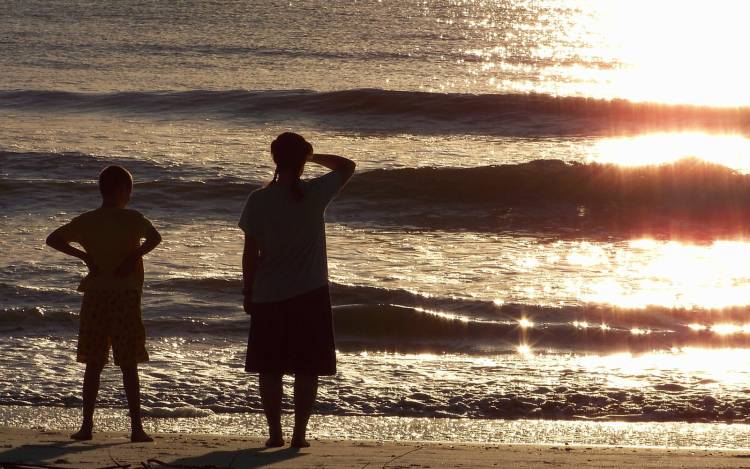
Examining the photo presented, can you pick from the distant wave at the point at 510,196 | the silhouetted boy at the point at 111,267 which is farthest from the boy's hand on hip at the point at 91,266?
the distant wave at the point at 510,196

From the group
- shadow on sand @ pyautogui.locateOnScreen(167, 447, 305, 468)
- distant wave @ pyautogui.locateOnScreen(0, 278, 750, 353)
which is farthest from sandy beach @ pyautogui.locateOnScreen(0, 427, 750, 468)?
distant wave @ pyautogui.locateOnScreen(0, 278, 750, 353)

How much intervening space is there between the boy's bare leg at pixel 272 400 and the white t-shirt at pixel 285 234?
377mm

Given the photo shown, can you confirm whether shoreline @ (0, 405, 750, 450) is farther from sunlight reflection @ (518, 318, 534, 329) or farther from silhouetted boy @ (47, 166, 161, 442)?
sunlight reflection @ (518, 318, 534, 329)

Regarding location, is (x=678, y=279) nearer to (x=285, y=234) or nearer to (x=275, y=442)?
(x=275, y=442)

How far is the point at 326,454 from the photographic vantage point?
5082 mm

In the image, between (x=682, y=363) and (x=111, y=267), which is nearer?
(x=111, y=267)

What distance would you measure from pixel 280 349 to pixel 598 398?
102 inches

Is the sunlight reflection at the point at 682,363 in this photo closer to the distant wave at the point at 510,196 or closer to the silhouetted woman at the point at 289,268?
the silhouetted woman at the point at 289,268

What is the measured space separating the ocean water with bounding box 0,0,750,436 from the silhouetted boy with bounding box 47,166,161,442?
1296 millimetres

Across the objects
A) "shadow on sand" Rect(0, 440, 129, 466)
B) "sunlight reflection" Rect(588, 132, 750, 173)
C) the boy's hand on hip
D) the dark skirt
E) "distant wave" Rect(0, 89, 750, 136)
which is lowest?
"shadow on sand" Rect(0, 440, 129, 466)

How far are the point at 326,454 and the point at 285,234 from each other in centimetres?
100

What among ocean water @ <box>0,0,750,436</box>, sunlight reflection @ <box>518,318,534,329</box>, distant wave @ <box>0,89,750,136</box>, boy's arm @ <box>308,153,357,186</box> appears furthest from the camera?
distant wave @ <box>0,89,750,136</box>

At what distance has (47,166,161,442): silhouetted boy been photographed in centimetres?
514

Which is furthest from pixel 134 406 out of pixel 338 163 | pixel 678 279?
pixel 678 279
